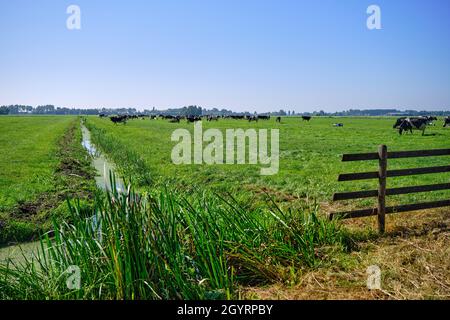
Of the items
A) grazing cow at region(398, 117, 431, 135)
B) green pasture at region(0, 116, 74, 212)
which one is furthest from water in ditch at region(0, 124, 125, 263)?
grazing cow at region(398, 117, 431, 135)

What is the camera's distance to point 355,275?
5.13 m

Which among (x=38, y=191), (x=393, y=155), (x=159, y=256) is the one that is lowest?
(x=38, y=191)

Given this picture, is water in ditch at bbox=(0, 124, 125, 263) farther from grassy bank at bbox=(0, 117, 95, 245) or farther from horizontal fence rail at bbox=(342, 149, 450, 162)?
horizontal fence rail at bbox=(342, 149, 450, 162)

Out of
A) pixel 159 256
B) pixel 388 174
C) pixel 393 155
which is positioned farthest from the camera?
pixel 393 155

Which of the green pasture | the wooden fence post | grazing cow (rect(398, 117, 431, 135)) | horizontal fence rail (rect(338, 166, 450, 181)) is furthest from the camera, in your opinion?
grazing cow (rect(398, 117, 431, 135))

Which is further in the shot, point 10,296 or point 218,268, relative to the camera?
point 218,268

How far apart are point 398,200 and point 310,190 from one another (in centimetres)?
267

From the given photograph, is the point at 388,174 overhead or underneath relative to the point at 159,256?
overhead

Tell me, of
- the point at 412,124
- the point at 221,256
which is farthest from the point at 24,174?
the point at 412,124

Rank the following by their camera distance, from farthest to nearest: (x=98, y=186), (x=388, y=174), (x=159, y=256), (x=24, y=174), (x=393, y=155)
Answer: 1. (x=24, y=174)
2. (x=98, y=186)
3. (x=393, y=155)
4. (x=388, y=174)
5. (x=159, y=256)

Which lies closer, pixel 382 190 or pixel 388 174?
pixel 382 190

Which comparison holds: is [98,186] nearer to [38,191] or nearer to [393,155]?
[38,191]
